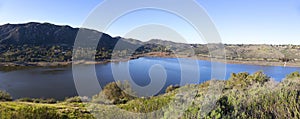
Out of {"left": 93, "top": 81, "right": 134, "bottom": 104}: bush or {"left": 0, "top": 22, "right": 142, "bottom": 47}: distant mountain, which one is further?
{"left": 0, "top": 22, "right": 142, "bottom": 47}: distant mountain

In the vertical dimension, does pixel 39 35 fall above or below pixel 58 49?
above

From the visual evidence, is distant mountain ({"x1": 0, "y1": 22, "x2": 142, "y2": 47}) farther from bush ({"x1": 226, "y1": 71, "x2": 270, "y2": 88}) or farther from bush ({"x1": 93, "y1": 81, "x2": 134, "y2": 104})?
bush ({"x1": 226, "y1": 71, "x2": 270, "y2": 88})

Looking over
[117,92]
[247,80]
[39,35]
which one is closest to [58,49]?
[39,35]

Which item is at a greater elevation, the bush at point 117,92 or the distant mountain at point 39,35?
the distant mountain at point 39,35

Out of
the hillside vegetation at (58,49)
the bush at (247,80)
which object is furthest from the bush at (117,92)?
the hillside vegetation at (58,49)

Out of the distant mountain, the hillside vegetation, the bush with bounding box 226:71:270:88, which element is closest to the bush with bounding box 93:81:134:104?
the bush with bounding box 226:71:270:88

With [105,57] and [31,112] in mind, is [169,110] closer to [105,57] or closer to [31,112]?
[31,112]

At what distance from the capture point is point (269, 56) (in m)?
66.3

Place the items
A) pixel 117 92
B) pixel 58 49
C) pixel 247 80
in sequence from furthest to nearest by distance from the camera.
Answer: pixel 58 49, pixel 117 92, pixel 247 80

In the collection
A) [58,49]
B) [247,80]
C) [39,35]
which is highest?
[39,35]

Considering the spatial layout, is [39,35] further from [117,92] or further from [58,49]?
[117,92]

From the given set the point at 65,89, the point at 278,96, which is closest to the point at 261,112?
the point at 278,96

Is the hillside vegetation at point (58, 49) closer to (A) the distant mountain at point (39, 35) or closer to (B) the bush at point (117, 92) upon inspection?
(A) the distant mountain at point (39, 35)

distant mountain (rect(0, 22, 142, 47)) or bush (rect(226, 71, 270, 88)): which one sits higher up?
distant mountain (rect(0, 22, 142, 47))
